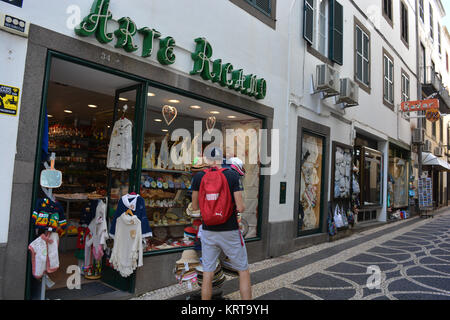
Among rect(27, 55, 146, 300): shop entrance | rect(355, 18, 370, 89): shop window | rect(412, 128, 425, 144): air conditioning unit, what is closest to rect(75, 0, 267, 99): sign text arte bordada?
rect(27, 55, 146, 300): shop entrance

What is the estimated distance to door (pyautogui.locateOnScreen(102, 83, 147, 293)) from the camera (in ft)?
15.5

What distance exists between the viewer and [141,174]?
4934mm

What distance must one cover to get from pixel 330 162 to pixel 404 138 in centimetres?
830

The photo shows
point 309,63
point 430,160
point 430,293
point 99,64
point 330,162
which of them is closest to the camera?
point 99,64

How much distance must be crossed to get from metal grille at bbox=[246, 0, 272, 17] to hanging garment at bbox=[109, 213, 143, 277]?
4.73 metres

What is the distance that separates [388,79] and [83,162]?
11730mm

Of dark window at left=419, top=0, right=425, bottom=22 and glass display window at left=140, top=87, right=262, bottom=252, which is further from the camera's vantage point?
dark window at left=419, top=0, right=425, bottom=22

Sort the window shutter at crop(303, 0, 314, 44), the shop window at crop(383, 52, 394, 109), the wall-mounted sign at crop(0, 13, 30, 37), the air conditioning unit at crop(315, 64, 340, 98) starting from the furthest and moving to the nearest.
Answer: the shop window at crop(383, 52, 394, 109)
the air conditioning unit at crop(315, 64, 340, 98)
the window shutter at crop(303, 0, 314, 44)
the wall-mounted sign at crop(0, 13, 30, 37)


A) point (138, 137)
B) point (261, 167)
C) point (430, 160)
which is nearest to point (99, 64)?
point (138, 137)

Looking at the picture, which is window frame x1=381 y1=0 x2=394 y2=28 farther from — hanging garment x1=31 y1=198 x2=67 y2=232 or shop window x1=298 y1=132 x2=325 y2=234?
hanging garment x1=31 y1=198 x2=67 y2=232

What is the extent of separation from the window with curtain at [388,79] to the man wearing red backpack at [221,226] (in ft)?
38.1

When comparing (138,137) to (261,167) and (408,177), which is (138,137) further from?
(408,177)
